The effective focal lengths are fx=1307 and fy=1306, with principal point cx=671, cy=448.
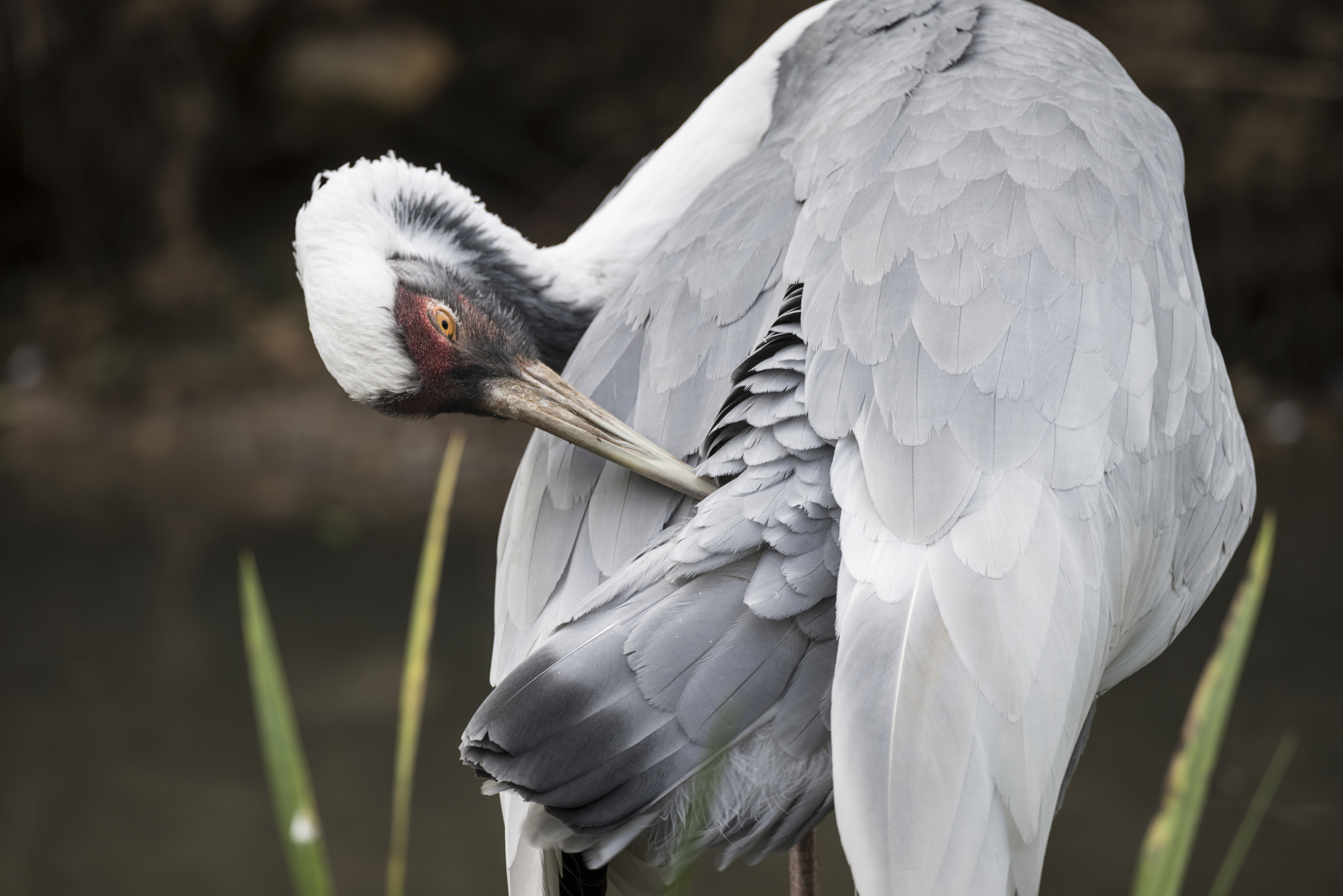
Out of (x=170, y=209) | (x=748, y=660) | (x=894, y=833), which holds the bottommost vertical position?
(x=894, y=833)

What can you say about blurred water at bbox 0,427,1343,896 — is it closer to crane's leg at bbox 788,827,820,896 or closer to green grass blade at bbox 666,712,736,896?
crane's leg at bbox 788,827,820,896

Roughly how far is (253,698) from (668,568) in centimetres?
276

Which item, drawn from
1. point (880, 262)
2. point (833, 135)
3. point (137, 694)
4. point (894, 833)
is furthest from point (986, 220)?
point (137, 694)

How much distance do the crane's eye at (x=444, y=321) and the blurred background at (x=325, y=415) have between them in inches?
69.1

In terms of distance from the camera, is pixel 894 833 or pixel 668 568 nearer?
pixel 894 833

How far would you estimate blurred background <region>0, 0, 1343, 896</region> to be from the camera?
322 centimetres

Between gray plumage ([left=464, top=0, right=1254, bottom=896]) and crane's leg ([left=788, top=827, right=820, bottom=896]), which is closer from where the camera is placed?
gray plumage ([left=464, top=0, right=1254, bottom=896])

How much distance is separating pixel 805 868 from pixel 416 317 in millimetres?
931

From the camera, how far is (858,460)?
3.94ft

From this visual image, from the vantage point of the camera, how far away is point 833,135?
1.59 metres

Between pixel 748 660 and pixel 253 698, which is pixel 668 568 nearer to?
pixel 748 660

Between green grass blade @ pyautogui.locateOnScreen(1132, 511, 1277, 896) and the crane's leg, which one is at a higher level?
green grass blade @ pyautogui.locateOnScreen(1132, 511, 1277, 896)

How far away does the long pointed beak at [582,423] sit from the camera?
1364 mm

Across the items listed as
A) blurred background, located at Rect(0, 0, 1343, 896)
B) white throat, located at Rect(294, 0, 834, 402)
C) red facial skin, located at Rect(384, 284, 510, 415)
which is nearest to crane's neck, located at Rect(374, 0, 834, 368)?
white throat, located at Rect(294, 0, 834, 402)
